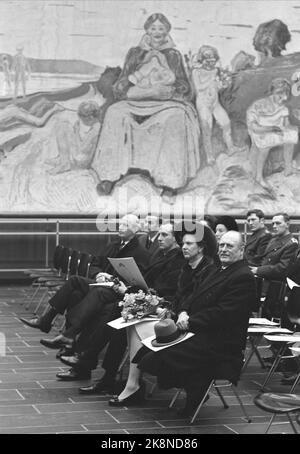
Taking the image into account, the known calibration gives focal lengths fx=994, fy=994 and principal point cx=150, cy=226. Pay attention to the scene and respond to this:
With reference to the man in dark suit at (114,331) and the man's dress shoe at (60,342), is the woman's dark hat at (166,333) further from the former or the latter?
the man's dress shoe at (60,342)

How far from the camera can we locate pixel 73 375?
947cm

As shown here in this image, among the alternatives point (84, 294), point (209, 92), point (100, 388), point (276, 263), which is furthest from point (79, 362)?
point (209, 92)

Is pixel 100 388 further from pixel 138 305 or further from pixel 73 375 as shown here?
pixel 138 305

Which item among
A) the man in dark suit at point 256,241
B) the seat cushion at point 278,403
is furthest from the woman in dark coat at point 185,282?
the man in dark suit at point 256,241

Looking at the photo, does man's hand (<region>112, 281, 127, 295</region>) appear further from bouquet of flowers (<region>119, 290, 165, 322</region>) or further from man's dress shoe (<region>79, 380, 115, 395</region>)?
bouquet of flowers (<region>119, 290, 165, 322</region>)

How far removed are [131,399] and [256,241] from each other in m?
5.95

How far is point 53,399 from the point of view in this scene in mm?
8555

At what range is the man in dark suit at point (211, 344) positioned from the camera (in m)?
7.74

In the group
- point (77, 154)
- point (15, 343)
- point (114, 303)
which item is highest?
point (77, 154)

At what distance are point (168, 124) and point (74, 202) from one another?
7.67 feet

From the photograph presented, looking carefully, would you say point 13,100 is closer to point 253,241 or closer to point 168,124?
point 168,124

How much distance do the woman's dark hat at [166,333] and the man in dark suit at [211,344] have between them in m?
0.08
